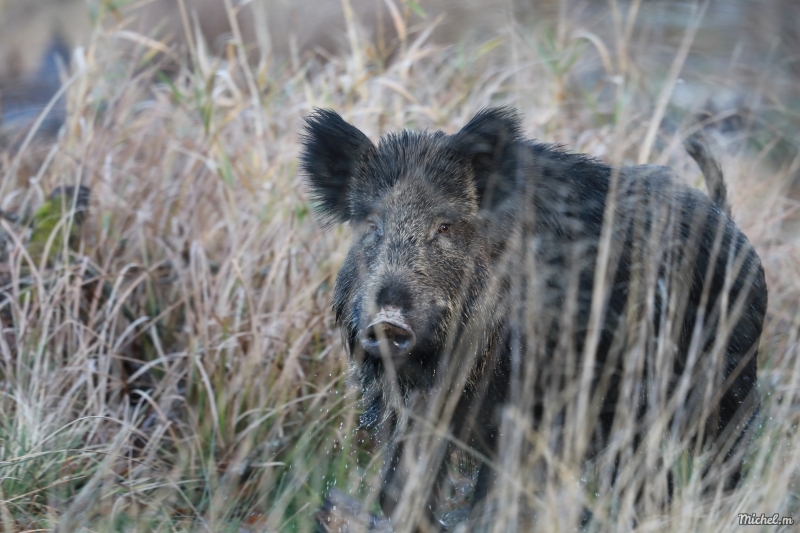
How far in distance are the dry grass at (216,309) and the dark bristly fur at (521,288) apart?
29 centimetres

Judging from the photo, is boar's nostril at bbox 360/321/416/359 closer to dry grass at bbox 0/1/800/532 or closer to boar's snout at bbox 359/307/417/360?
boar's snout at bbox 359/307/417/360

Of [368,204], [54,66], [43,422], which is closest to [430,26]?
[368,204]

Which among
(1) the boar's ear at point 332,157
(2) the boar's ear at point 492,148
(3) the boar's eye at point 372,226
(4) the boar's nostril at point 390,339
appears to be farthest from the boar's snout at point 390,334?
(1) the boar's ear at point 332,157

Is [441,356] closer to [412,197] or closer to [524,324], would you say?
[524,324]

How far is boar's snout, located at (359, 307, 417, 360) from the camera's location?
9.27 ft

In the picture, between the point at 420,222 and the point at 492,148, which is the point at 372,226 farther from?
the point at 492,148

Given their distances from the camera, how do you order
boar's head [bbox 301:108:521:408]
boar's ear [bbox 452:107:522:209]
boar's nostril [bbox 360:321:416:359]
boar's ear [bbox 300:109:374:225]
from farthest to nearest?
boar's ear [bbox 300:109:374:225] → boar's ear [bbox 452:107:522:209] → boar's head [bbox 301:108:521:408] → boar's nostril [bbox 360:321:416:359]

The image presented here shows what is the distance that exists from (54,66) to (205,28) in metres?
1.82

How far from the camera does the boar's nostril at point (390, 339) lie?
9.27 feet

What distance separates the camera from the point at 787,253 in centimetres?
506

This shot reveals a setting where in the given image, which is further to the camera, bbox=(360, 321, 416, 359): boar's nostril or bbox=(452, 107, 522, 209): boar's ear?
bbox=(452, 107, 522, 209): boar's ear

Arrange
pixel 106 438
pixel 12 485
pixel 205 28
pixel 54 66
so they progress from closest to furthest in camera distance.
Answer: pixel 12 485, pixel 106 438, pixel 54 66, pixel 205 28

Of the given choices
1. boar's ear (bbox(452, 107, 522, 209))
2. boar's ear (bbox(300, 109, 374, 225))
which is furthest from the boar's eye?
boar's ear (bbox(452, 107, 522, 209))

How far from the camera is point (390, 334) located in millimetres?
2857
